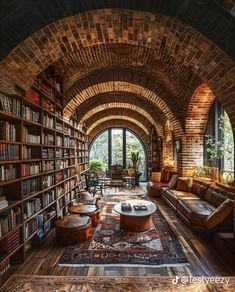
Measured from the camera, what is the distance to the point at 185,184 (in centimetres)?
549

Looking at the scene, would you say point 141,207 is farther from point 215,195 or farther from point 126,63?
point 126,63

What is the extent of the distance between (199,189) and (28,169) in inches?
162

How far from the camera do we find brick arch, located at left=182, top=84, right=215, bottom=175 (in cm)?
512

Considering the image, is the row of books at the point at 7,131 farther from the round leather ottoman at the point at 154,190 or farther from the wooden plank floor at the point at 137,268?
the round leather ottoman at the point at 154,190

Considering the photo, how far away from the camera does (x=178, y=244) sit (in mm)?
3303

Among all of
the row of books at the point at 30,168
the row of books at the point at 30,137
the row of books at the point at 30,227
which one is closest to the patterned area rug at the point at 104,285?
the row of books at the point at 30,227

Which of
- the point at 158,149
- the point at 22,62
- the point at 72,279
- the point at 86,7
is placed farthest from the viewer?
the point at 158,149

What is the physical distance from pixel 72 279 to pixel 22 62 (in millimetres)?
2950

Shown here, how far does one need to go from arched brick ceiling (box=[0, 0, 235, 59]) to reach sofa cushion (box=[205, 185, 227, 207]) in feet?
9.49

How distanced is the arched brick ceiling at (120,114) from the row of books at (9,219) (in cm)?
697

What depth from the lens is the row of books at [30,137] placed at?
3.07 metres

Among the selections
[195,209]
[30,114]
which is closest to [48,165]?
[30,114]

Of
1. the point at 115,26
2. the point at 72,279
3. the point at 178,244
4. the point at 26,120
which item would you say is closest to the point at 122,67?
the point at 115,26

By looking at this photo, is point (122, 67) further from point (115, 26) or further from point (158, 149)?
point (158, 149)
